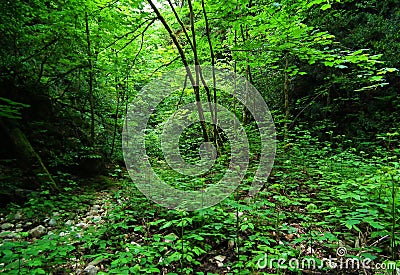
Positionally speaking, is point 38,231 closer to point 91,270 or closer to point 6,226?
point 6,226

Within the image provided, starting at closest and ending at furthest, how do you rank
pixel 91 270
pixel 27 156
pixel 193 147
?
pixel 91 270
pixel 27 156
pixel 193 147

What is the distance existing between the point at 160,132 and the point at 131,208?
4.47 m

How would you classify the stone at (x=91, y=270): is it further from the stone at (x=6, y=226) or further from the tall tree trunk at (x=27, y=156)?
the tall tree trunk at (x=27, y=156)

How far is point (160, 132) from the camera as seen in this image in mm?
7445

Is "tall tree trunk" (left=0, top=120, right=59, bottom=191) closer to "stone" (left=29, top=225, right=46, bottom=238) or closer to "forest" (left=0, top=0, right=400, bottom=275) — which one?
"forest" (left=0, top=0, right=400, bottom=275)

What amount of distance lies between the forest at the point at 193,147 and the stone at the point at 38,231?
0.04ft

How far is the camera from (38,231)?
2771 mm

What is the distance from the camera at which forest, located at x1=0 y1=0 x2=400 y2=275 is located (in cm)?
196

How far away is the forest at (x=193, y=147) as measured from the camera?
1964 mm

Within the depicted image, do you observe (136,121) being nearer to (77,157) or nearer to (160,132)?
(160,132)

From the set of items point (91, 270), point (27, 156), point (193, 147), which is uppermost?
point (193, 147)

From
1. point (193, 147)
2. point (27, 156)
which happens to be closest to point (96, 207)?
point (27, 156)

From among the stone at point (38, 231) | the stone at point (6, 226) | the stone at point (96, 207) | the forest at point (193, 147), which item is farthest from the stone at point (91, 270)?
the stone at point (96, 207)

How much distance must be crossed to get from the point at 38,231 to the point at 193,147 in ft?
15.3
